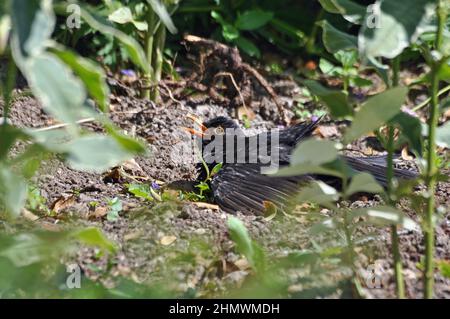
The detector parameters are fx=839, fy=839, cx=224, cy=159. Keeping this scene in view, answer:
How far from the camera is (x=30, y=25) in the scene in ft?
5.68

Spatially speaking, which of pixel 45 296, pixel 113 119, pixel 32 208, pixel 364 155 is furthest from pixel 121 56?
pixel 45 296

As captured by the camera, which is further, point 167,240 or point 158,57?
point 158,57

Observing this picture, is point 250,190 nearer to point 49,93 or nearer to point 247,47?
point 247,47

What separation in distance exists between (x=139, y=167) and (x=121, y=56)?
4.17 ft

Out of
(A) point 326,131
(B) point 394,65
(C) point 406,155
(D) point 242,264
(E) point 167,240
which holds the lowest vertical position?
(D) point 242,264

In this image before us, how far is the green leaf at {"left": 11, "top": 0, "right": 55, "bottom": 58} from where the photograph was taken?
5.57ft

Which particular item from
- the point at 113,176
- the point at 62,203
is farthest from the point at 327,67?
the point at 62,203

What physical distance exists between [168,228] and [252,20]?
2511 mm

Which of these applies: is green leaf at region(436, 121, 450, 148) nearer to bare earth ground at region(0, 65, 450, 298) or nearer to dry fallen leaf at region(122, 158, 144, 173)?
bare earth ground at region(0, 65, 450, 298)

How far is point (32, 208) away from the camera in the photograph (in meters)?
3.16

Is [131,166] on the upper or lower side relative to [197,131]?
lower

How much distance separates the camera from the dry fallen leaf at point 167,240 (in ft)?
9.51

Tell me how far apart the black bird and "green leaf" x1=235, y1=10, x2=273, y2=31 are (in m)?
1.00

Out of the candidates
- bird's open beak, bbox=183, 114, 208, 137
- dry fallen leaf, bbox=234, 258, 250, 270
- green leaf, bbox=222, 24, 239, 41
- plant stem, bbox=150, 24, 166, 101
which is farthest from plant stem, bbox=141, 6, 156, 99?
dry fallen leaf, bbox=234, 258, 250, 270
